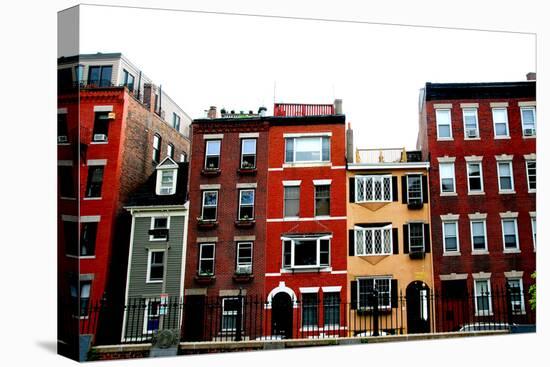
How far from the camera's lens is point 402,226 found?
58.3ft

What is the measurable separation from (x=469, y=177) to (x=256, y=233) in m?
7.33

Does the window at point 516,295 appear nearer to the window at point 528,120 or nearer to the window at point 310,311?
the window at point 528,120

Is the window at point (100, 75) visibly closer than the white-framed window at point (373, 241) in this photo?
Yes

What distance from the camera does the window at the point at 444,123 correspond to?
61.6 ft

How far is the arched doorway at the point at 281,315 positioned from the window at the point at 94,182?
614cm

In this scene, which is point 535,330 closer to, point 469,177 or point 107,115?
point 469,177

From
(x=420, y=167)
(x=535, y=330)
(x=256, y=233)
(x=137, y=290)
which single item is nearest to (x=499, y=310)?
(x=535, y=330)

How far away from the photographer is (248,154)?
58.8ft

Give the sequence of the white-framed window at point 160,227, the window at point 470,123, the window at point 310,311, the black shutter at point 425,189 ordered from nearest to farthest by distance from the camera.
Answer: the white-framed window at point 160,227, the window at point 310,311, the black shutter at point 425,189, the window at point 470,123

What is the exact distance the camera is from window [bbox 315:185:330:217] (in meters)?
17.6

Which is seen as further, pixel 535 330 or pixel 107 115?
pixel 535 330

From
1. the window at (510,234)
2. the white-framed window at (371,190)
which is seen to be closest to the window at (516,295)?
the window at (510,234)

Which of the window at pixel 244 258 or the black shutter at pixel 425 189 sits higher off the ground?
the black shutter at pixel 425 189

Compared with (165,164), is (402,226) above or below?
below
